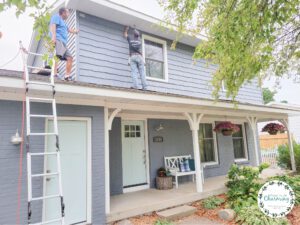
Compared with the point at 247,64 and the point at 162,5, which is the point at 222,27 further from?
the point at 162,5

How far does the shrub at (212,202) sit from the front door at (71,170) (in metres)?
3.16

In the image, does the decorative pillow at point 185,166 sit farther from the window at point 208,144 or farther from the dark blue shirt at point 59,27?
the dark blue shirt at point 59,27

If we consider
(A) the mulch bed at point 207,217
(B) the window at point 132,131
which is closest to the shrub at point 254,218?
(A) the mulch bed at point 207,217

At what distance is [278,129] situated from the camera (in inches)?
380

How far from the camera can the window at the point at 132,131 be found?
24.2 ft

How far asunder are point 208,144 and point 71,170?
619 centimetres

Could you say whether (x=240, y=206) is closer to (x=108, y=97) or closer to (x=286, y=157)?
(x=108, y=97)

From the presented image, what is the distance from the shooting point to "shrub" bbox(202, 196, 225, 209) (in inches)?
241

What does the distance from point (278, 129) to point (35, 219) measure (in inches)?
364

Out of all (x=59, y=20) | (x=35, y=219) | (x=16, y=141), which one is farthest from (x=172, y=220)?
(x=59, y=20)

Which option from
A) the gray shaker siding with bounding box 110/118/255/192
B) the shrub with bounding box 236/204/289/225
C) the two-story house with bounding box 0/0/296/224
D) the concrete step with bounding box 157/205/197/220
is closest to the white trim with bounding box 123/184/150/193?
the two-story house with bounding box 0/0/296/224

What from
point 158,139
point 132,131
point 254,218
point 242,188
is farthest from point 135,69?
point 254,218

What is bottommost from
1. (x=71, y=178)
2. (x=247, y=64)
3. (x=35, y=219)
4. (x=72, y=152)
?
(x=35, y=219)

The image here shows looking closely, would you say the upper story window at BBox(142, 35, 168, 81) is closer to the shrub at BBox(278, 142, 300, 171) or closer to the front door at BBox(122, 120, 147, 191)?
the front door at BBox(122, 120, 147, 191)
